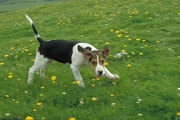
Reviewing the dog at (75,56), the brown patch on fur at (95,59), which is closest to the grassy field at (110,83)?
the dog at (75,56)

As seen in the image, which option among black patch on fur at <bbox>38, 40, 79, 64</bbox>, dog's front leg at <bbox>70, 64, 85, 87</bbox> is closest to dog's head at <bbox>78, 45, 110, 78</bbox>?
dog's front leg at <bbox>70, 64, 85, 87</bbox>

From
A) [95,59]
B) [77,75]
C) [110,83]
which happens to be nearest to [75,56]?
[77,75]

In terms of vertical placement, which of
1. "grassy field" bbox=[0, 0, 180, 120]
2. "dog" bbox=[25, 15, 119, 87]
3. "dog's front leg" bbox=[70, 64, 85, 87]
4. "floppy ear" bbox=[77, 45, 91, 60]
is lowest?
"grassy field" bbox=[0, 0, 180, 120]

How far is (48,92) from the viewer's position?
686cm

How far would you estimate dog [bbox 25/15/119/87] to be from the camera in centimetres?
636

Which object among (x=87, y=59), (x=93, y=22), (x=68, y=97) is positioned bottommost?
(x=93, y=22)

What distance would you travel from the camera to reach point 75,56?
22.7 feet

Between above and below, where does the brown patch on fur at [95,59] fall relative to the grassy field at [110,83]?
above

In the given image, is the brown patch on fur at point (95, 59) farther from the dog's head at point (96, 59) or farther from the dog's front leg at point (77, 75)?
the dog's front leg at point (77, 75)

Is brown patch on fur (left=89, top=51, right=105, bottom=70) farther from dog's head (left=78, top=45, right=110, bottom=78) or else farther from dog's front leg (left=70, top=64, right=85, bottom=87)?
dog's front leg (left=70, top=64, right=85, bottom=87)

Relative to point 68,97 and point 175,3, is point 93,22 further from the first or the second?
point 68,97

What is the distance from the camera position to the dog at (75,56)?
636cm

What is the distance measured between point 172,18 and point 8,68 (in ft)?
29.0

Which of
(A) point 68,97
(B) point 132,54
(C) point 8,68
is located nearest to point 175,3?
(B) point 132,54
